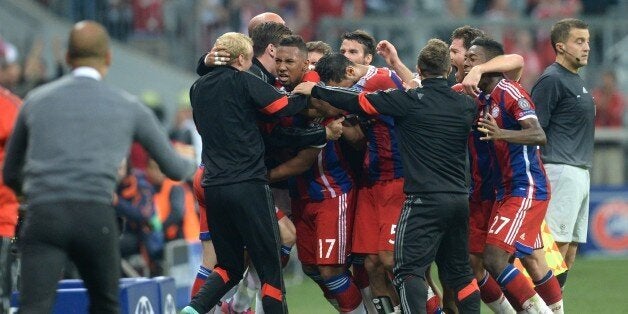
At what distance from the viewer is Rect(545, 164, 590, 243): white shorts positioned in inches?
424

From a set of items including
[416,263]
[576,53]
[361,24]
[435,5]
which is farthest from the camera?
[435,5]

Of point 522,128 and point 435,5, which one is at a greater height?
point 435,5

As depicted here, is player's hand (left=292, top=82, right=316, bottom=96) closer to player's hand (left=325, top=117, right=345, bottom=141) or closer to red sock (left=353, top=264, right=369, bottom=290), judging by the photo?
player's hand (left=325, top=117, right=345, bottom=141)

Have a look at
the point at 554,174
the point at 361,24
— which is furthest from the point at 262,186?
the point at 361,24

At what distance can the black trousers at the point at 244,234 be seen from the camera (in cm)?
898

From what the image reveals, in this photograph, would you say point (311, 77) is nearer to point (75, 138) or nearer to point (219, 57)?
point (219, 57)

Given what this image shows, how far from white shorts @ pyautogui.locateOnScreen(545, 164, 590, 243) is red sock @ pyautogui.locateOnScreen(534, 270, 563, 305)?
75 cm

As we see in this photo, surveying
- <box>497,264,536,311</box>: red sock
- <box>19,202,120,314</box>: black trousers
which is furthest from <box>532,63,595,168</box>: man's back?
<box>19,202,120,314</box>: black trousers

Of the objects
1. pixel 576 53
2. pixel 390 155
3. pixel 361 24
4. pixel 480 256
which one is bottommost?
pixel 480 256

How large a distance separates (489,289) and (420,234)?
1375mm

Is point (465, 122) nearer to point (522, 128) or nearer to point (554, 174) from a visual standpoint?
point (522, 128)

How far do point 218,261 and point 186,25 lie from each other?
Result: 12.5m

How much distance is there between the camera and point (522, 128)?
950 cm

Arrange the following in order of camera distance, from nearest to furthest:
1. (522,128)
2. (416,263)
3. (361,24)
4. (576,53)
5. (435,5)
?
1. (416,263)
2. (522,128)
3. (576,53)
4. (361,24)
5. (435,5)
